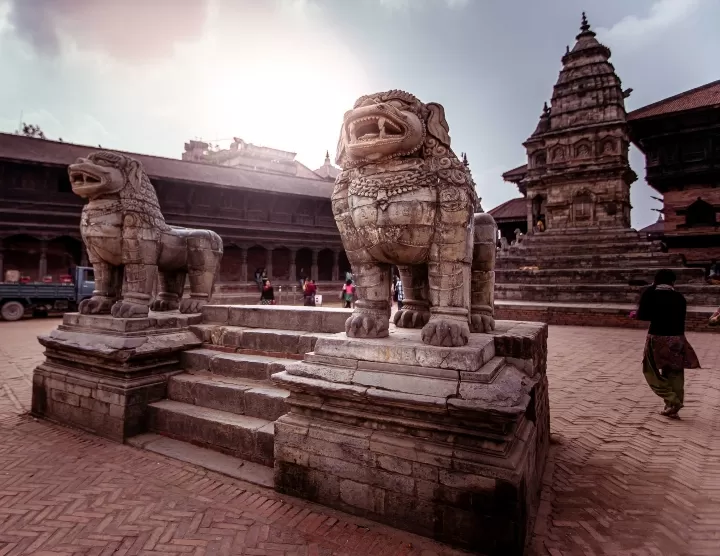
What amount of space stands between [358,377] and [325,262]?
25.4 m

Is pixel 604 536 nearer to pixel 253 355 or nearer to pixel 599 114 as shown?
pixel 253 355

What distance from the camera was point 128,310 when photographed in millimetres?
4070

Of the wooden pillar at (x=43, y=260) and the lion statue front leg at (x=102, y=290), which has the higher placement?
the wooden pillar at (x=43, y=260)

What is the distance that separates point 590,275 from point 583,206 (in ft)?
21.3

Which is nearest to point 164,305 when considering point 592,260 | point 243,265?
point 592,260

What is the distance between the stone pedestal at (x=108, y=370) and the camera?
3.74 meters

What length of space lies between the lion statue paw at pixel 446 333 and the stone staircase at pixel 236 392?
1.43m

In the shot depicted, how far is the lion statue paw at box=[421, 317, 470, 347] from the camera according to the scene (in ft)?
8.06

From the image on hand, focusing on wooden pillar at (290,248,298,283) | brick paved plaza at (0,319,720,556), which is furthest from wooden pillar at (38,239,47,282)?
brick paved plaza at (0,319,720,556)

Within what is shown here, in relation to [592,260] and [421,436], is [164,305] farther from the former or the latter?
[592,260]

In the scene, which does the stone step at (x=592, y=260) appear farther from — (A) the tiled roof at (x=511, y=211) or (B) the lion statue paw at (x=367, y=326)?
(B) the lion statue paw at (x=367, y=326)

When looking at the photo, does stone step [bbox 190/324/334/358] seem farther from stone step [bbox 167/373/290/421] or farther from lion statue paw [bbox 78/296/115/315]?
lion statue paw [bbox 78/296/115/315]

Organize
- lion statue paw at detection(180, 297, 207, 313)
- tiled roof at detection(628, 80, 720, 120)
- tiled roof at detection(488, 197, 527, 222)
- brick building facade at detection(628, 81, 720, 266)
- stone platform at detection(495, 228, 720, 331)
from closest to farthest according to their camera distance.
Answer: lion statue paw at detection(180, 297, 207, 313) < stone platform at detection(495, 228, 720, 331) < tiled roof at detection(628, 80, 720, 120) < brick building facade at detection(628, 81, 720, 266) < tiled roof at detection(488, 197, 527, 222)

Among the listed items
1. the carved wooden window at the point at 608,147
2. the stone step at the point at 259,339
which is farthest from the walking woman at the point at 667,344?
the carved wooden window at the point at 608,147
